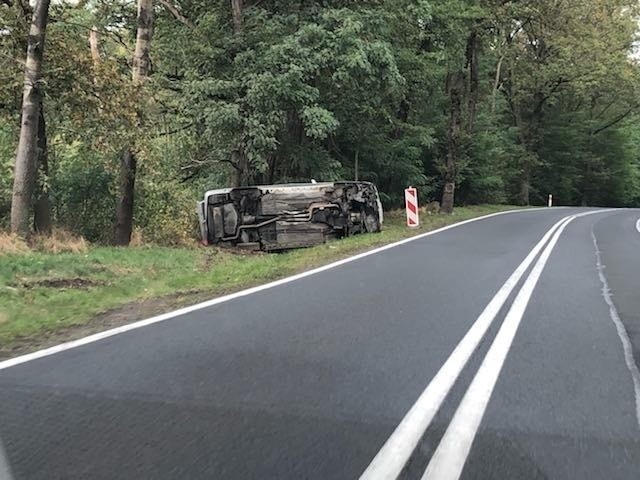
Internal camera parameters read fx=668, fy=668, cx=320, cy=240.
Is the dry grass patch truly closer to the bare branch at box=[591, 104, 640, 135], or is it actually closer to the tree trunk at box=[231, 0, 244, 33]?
the tree trunk at box=[231, 0, 244, 33]

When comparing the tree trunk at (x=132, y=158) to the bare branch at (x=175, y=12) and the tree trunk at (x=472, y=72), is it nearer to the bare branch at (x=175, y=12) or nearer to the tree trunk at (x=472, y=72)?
the bare branch at (x=175, y=12)

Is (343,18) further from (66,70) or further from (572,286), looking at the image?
(572,286)

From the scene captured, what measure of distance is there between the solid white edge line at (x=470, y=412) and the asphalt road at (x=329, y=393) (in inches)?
0.6

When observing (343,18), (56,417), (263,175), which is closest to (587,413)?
(56,417)

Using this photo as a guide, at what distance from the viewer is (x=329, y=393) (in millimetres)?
4773

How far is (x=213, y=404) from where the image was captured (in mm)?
4527

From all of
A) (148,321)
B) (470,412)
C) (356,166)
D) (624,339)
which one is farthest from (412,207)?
(470,412)

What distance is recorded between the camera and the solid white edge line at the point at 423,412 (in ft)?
11.7

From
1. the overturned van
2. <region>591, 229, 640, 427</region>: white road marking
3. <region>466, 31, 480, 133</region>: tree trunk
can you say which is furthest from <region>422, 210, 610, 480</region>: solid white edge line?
<region>466, 31, 480, 133</region>: tree trunk

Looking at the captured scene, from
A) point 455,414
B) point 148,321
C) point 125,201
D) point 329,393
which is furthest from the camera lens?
point 125,201

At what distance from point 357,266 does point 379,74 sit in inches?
352

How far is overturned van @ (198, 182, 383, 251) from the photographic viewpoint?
15258mm

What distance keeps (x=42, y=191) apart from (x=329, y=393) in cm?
1222

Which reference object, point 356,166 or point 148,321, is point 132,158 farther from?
point 356,166
